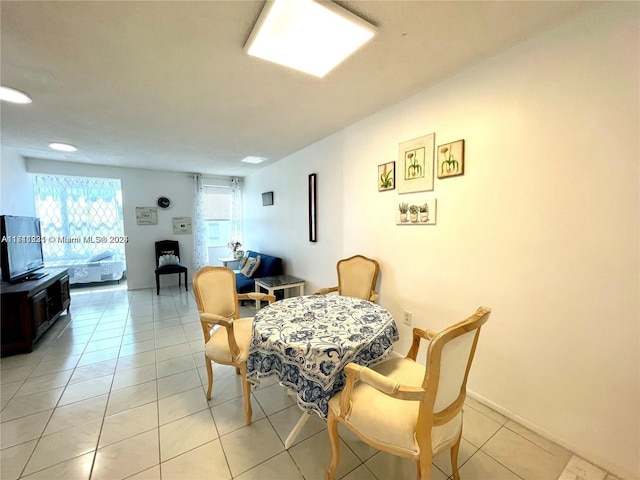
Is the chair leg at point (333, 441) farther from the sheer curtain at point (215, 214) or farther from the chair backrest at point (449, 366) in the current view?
the sheer curtain at point (215, 214)

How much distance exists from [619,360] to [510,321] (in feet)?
1.56

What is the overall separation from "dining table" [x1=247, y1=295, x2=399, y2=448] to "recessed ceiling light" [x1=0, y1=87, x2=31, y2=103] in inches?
101

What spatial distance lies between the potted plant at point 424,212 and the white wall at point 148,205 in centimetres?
499

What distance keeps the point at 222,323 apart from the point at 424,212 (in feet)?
5.77

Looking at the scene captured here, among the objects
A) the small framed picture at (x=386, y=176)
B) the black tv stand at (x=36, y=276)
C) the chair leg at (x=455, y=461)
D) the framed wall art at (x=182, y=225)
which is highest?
the small framed picture at (x=386, y=176)

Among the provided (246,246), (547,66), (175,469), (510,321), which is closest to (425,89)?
(547,66)

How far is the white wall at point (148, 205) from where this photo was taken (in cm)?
492

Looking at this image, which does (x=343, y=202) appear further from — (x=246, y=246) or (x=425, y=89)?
(x=246, y=246)

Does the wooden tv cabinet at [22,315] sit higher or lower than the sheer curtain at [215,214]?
lower

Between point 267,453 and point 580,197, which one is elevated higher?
point 580,197

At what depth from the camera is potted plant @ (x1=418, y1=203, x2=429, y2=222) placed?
211 cm

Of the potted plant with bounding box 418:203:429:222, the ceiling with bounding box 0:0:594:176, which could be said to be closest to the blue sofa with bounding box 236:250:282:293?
the ceiling with bounding box 0:0:594:176

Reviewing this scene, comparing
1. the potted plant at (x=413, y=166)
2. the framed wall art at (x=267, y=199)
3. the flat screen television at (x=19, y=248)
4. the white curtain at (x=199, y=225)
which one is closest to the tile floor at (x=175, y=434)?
the flat screen television at (x=19, y=248)

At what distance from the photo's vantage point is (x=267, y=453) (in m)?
1.49
